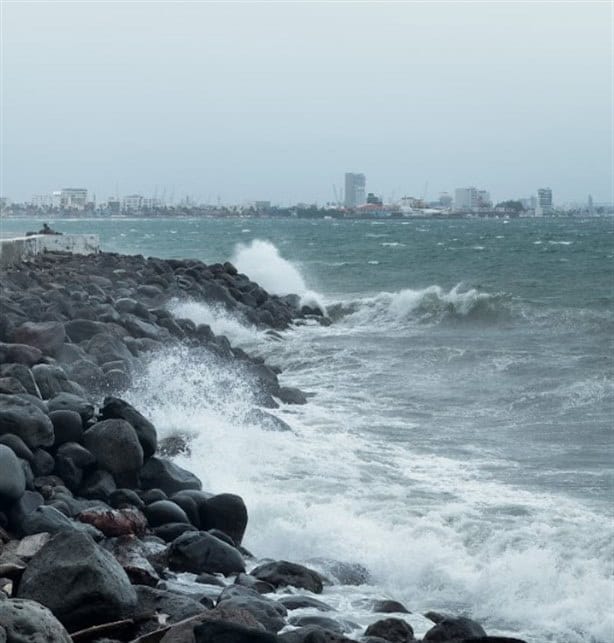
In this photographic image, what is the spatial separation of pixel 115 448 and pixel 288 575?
5.61 feet

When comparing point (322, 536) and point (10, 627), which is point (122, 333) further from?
point (10, 627)

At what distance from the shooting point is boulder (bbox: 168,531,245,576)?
671cm

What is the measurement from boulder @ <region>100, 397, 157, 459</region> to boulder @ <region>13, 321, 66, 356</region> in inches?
132

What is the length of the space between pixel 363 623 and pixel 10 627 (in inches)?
98.0

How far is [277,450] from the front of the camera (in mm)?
10750

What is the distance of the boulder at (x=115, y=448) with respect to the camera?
25.9 ft

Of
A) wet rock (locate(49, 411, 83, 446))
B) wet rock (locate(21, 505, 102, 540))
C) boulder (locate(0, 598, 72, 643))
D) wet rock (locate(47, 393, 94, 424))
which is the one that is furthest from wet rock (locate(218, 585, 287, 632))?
wet rock (locate(47, 393, 94, 424))

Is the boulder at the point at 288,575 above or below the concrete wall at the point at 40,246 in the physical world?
below

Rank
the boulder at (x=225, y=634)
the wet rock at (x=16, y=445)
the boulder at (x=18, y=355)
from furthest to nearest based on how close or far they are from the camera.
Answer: the boulder at (x=18, y=355) → the wet rock at (x=16, y=445) → the boulder at (x=225, y=634)

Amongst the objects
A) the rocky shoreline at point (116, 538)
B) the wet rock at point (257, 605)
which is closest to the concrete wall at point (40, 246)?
the rocky shoreline at point (116, 538)

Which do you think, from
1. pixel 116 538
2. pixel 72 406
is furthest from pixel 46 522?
pixel 72 406

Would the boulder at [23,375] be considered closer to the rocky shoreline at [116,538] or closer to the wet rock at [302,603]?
the rocky shoreline at [116,538]

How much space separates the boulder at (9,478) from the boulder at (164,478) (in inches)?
60.0

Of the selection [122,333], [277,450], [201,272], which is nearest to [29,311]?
[122,333]
